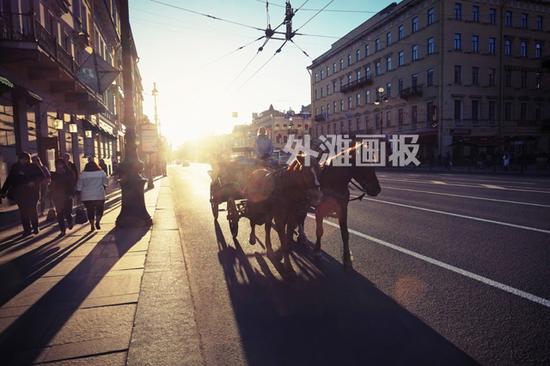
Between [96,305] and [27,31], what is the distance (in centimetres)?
1234

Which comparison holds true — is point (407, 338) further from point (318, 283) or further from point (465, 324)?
point (318, 283)

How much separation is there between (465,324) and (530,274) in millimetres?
1992

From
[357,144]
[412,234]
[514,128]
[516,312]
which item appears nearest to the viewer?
[516,312]

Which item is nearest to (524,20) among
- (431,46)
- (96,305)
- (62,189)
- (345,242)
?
(431,46)


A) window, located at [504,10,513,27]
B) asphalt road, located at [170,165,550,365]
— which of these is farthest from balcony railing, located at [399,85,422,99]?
asphalt road, located at [170,165,550,365]

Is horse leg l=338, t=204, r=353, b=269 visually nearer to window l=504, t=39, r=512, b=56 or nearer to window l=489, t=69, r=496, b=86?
window l=489, t=69, r=496, b=86

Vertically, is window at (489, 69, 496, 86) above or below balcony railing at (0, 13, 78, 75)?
above

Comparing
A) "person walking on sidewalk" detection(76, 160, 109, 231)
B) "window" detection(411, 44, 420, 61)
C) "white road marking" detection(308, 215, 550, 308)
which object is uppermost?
"window" detection(411, 44, 420, 61)

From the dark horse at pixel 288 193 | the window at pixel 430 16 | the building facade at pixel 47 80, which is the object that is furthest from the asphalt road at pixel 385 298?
the window at pixel 430 16

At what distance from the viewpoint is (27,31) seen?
37.6 feet

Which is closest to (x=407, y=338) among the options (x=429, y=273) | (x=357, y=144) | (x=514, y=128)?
(x=429, y=273)

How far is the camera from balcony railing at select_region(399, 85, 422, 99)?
3769cm

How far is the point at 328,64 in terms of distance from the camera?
191ft

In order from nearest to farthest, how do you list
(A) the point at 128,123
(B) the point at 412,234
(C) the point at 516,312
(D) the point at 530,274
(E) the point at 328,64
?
1. (C) the point at 516,312
2. (D) the point at 530,274
3. (B) the point at 412,234
4. (A) the point at 128,123
5. (E) the point at 328,64
